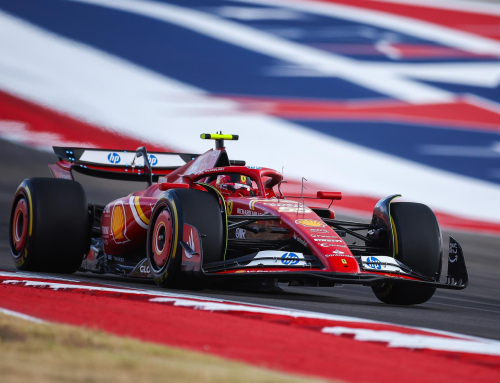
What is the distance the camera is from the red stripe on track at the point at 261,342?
371 cm

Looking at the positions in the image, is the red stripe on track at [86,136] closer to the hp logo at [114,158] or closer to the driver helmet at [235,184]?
the hp logo at [114,158]

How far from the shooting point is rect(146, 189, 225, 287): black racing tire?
6.85 metres

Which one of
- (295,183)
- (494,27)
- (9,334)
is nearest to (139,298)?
(9,334)

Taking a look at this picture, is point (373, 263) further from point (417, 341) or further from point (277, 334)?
point (277, 334)

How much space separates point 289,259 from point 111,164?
413 centimetres

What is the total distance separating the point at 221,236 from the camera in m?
6.90

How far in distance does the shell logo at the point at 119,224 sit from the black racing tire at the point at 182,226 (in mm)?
1365

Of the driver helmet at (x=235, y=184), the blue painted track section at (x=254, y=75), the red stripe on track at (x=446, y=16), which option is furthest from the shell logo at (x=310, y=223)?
the red stripe on track at (x=446, y=16)

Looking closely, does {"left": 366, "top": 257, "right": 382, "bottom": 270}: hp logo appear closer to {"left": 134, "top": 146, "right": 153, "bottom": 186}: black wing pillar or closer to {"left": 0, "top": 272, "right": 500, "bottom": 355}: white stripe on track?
{"left": 0, "top": 272, "right": 500, "bottom": 355}: white stripe on track

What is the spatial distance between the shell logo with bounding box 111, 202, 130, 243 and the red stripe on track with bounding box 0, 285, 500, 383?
305 centimetres

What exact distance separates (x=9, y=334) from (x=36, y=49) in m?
17.7

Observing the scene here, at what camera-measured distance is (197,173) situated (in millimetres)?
8586

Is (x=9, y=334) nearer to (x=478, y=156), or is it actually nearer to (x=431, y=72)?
(x=478, y=156)

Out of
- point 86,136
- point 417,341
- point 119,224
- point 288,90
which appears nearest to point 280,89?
point 288,90
